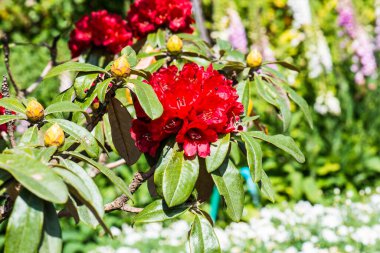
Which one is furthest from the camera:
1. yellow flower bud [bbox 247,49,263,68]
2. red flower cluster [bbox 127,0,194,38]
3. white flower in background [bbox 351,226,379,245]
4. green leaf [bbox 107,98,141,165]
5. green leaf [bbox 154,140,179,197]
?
white flower in background [bbox 351,226,379,245]

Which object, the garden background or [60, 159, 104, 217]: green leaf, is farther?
the garden background

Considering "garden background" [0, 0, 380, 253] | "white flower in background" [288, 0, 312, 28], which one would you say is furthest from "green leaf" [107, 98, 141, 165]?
"white flower in background" [288, 0, 312, 28]

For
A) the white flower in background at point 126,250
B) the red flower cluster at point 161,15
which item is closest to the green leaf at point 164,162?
the red flower cluster at point 161,15

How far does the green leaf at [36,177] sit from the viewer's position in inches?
30.7

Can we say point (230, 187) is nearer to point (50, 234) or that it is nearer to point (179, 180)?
point (179, 180)

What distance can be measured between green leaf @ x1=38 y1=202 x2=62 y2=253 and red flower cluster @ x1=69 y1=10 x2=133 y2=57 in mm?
911

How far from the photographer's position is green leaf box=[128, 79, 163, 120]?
983mm

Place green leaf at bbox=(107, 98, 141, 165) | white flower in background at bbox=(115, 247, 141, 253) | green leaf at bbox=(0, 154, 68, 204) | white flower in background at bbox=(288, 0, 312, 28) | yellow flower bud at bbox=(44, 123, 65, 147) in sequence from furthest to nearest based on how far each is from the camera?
1. white flower in background at bbox=(288, 0, 312, 28)
2. white flower in background at bbox=(115, 247, 141, 253)
3. green leaf at bbox=(107, 98, 141, 165)
4. yellow flower bud at bbox=(44, 123, 65, 147)
5. green leaf at bbox=(0, 154, 68, 204)

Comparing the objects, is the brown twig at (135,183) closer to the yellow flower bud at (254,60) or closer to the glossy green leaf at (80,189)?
the glossy green leaf at (80,189)

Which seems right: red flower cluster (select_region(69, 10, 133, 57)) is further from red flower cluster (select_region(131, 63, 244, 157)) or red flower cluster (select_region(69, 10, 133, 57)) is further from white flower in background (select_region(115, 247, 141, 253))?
white flower in background (select_region(115, 247, 141, 253))

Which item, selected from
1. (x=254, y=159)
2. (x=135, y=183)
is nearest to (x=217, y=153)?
(x=254, y=159)

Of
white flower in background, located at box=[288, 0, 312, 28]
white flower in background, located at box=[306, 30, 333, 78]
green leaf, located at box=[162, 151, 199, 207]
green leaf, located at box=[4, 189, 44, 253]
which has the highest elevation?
green leaf, located at box=[4, 189, 44, 253]

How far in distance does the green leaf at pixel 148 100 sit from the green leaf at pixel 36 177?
209 millimetres

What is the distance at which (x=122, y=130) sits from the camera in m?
1.21
